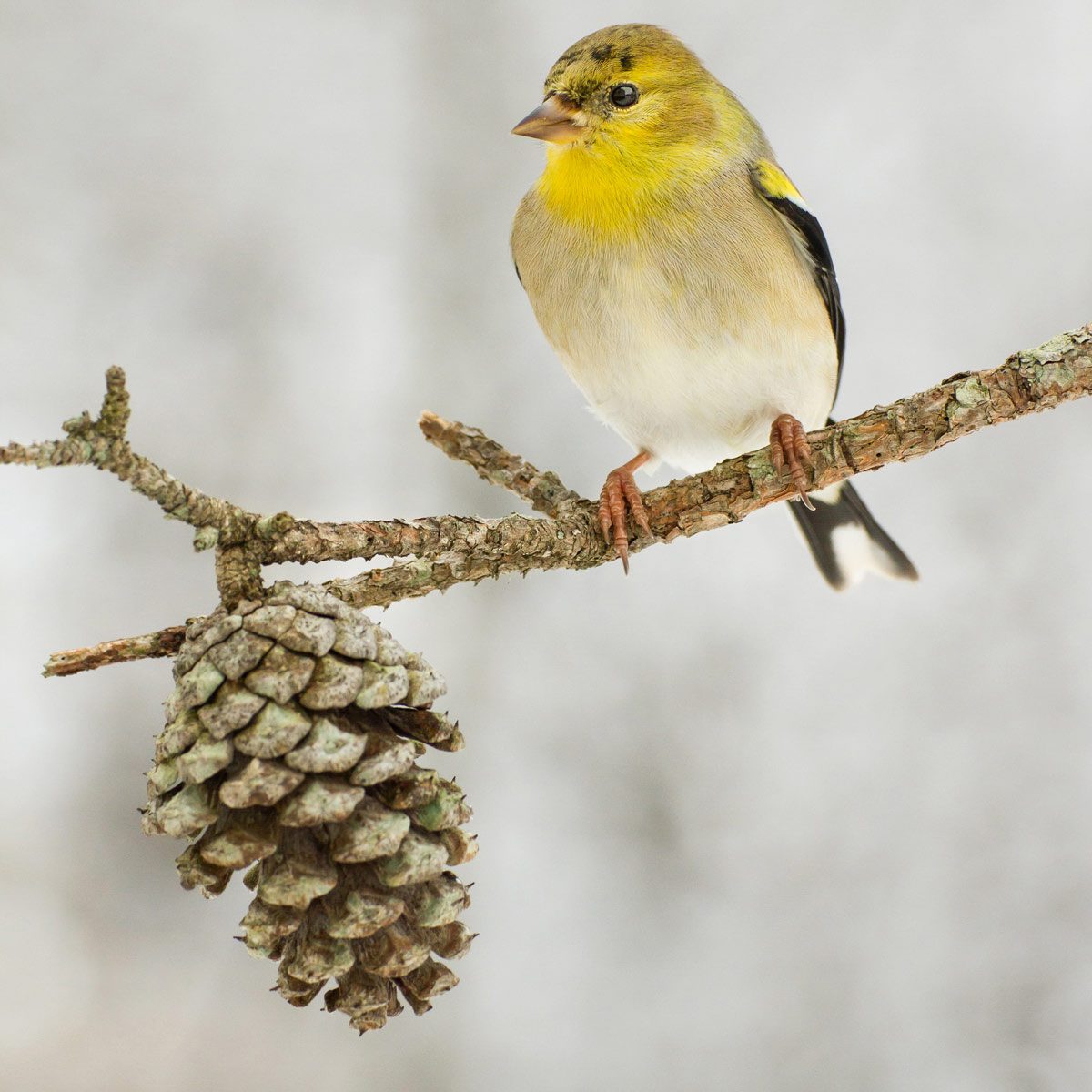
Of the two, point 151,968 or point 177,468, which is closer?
point 151,968

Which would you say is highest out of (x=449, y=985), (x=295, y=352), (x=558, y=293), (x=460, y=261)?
(x=460, y=261)

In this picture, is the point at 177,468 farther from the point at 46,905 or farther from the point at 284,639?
the point at 284,639

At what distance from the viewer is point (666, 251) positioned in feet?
5.72

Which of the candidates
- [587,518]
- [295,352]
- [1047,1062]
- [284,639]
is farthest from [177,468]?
[1047,1062]

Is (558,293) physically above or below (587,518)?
above

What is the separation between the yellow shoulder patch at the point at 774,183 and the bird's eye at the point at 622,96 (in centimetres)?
27

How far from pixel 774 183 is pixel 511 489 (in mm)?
755

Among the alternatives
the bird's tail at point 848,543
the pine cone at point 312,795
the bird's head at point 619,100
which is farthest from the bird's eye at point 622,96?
the pine cone at point 312,795

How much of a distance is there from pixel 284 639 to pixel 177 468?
1830mm

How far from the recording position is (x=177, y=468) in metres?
2.54

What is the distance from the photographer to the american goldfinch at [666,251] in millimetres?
1754

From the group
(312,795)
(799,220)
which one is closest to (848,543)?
(799,220)

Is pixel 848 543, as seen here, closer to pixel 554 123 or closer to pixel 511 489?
pixel 511 489

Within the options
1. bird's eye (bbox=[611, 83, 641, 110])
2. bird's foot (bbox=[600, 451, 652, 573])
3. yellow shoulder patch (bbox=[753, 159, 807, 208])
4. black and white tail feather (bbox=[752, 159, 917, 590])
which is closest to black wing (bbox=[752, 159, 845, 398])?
yellow shoulder patch (bbox=[753, 159, 807, 208])
